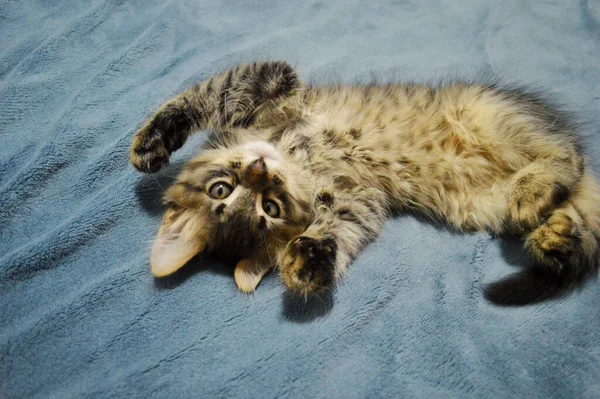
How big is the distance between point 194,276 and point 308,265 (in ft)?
1.20

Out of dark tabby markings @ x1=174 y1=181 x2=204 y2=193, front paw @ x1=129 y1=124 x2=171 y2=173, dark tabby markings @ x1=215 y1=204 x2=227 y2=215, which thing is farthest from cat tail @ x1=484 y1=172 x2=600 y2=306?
front paw @ x1=129 y1=124 x2=171 y2=173

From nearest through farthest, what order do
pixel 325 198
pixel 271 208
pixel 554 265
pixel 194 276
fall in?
1. pixel 554 265
2. pixel 194 276
3. pixel 271 208
4. pixel 325 198

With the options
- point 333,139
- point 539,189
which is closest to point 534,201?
point 539,189

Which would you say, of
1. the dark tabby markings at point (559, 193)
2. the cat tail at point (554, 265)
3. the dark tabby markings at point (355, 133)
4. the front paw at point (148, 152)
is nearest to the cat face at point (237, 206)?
the front paw at point (148, 152)

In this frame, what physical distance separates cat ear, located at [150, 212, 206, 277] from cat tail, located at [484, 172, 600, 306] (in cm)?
91

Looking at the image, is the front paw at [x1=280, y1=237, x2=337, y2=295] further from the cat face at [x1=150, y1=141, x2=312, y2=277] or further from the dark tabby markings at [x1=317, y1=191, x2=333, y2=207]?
the dark tabby markings at [x1=317, y1=191, x2=333, y2=207]

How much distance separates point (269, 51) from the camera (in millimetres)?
2047

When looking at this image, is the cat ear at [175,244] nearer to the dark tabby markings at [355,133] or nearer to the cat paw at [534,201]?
the dark tabby markings at [355,133]

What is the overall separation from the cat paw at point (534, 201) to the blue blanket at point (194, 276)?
98 millimetres

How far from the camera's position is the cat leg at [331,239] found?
1.27m

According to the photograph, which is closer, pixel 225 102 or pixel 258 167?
pixel 258 167

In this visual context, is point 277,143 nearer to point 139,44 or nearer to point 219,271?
point 219,271

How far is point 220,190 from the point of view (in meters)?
1.48

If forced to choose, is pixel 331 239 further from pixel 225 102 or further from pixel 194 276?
pixel 225 102
